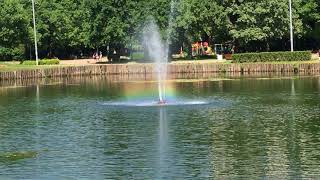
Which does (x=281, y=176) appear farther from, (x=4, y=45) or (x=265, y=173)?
(x=4, y=45)

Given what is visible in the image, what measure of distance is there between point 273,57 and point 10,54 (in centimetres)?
4585

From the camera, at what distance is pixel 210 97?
6675 cm

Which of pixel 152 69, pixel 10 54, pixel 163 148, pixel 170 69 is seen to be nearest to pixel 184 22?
pixel 152 69

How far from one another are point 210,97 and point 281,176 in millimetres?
36910

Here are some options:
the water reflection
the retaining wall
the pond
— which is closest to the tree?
the retaining wall

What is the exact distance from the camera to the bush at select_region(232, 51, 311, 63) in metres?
102

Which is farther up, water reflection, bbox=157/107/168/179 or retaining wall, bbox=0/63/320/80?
retaining wall, bbox=0/63/320/80

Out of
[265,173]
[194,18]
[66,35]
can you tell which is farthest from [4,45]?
[265,173]

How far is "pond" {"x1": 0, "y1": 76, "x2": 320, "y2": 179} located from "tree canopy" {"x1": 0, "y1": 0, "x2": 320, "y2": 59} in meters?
37.1

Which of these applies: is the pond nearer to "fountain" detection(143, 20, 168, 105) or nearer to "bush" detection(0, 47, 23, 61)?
"fountain" detection(143, 20, 168, 105)

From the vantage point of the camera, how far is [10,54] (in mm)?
127250

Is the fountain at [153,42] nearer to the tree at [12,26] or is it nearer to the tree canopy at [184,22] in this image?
the tree canopy at [184,22]

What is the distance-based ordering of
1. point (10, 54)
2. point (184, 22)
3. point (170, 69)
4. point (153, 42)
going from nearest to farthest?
1. point (170, 69)
2. point (184, 22)
3. point (153, 42)
4. point (10, 54)

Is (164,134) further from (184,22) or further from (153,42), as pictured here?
(153,42)
